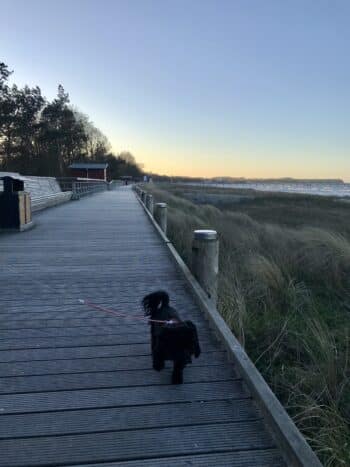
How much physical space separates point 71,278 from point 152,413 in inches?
128

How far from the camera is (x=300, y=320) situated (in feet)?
18.0

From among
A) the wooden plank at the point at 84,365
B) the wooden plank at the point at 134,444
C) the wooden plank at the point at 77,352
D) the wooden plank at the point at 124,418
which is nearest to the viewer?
the wooden plank at the point at 134,444

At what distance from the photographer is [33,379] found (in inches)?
108

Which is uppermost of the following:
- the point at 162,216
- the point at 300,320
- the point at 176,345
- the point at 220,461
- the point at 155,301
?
the point at 162,216

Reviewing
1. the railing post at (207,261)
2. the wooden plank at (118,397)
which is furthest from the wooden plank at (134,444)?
the railing post at (207,261)

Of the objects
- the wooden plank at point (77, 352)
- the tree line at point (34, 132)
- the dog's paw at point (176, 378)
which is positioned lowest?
the wooden plank at point (77, 352)

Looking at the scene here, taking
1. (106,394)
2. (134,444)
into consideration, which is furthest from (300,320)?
(134,444)

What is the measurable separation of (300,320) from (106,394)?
3.72 meters

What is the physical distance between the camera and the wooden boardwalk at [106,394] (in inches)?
80.8

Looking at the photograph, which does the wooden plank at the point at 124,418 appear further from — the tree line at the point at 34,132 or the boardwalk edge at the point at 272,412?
the tree line at the point at 34,132

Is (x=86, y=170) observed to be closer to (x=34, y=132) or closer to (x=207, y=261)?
(x=34, y=132)

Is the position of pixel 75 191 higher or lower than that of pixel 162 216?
higher

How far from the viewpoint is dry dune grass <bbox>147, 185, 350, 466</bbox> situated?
2814 millimetres

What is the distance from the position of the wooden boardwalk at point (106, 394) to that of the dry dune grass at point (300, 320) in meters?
0.52
